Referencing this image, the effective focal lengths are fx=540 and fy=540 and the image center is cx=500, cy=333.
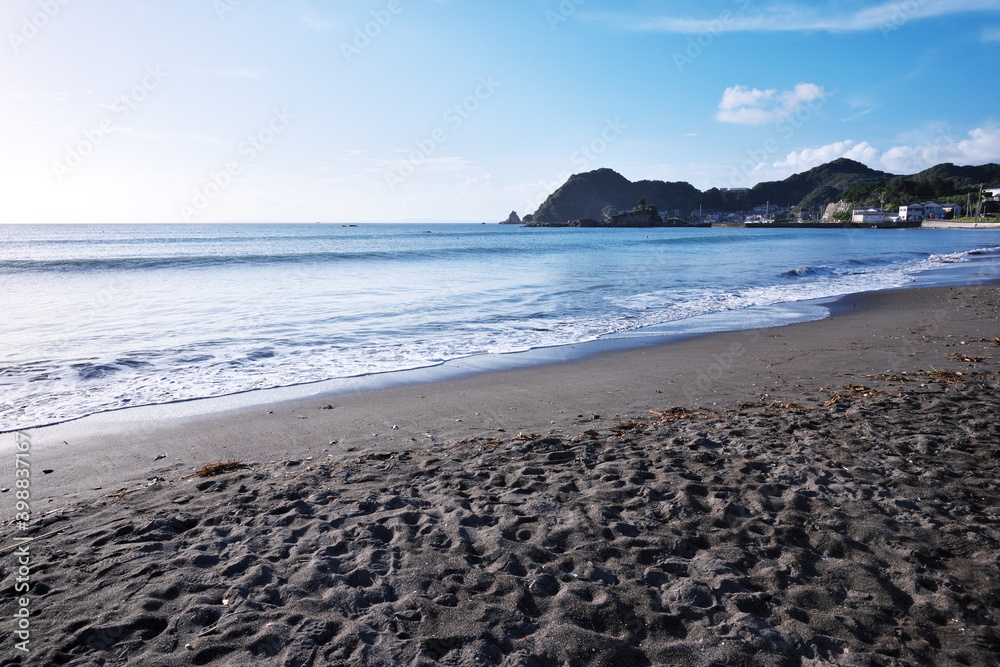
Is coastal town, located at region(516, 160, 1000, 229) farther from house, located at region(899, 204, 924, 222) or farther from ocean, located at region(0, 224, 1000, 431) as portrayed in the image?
ocean, located at region(0, 224, 1000, 431)

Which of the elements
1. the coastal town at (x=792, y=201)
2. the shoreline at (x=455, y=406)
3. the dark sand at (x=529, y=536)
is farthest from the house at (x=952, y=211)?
the dark sand at (x=529, y=536)

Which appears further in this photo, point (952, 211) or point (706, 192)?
point (706, 192)

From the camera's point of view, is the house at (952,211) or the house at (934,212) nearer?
the house at (952,211)

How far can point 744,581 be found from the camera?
10.1ft

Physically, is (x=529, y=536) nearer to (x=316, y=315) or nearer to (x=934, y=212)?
(x=316, y=315)

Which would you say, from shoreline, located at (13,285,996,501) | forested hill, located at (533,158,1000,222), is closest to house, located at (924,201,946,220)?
forested hill, located at (533,158,1000,222)

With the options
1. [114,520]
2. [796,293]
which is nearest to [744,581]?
[114,520]

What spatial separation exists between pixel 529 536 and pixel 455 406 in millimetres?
3345

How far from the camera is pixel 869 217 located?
4385 inches

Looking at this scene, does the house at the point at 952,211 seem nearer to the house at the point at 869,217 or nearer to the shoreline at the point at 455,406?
the house at the point at 869,217

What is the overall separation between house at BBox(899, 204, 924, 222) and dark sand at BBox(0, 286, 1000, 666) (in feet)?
417

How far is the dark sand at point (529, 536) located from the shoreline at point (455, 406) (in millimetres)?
53

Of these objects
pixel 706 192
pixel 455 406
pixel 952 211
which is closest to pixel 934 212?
pixel 952 211

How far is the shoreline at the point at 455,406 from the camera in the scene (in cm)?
531
